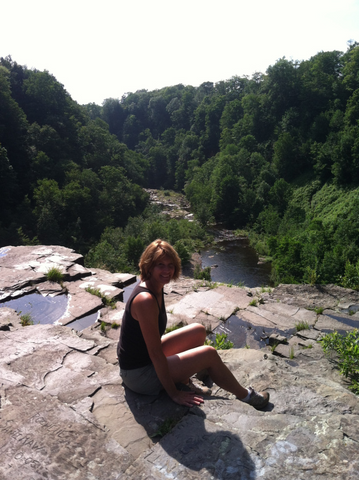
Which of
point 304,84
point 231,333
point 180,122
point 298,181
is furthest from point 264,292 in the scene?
point 180,122

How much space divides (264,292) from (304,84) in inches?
1341

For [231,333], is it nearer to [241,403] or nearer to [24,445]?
[241,403]

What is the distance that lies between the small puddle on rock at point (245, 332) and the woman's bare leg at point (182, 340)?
2.35 m

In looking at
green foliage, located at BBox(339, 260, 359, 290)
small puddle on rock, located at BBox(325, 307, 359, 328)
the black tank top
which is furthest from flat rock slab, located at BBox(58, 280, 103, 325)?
green foliage, located at BBox(339, 260, 359, 290)

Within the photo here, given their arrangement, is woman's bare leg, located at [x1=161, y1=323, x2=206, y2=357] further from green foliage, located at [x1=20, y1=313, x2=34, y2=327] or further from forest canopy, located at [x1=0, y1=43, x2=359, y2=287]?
forest canopy, located at [x1=0, y1=43, x2=359, y2=287]

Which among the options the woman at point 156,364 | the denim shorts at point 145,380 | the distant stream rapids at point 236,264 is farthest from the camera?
the distant stream rapids at point 236,264

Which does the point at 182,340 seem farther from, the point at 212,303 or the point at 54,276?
the point at 54,276

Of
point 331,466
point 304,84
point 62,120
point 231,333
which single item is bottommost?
point 231,333

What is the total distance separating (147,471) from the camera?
1924 mm

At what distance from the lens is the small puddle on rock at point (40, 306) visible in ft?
17.9

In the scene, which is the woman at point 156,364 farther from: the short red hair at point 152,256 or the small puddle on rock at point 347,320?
the small puddle on rock at point 347,320

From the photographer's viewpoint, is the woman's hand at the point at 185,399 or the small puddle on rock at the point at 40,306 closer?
the woman's hand at the point at 185,399

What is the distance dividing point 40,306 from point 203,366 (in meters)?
4.18

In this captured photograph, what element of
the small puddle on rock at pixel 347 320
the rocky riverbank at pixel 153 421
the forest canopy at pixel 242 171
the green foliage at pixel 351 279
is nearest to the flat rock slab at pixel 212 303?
the small puddle on rock at pixel 347 320
